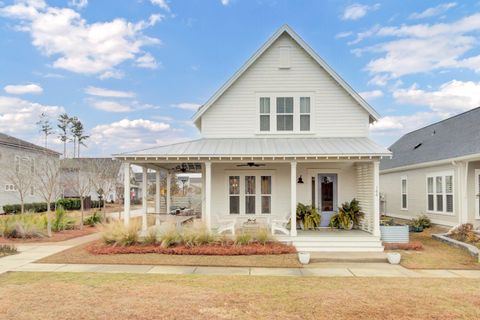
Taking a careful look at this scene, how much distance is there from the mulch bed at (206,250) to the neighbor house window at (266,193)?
10.3ft

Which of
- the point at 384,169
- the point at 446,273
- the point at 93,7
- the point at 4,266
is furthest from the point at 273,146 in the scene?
the point at 384,169

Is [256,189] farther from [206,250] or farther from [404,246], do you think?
[404,246]

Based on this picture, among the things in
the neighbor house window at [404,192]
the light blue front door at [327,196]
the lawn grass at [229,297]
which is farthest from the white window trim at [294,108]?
the neighbor house window at [404,192]

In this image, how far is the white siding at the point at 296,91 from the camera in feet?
52.7

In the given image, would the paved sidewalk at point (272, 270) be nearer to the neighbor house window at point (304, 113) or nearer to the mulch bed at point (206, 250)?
the mulch bed at point (206, 250)

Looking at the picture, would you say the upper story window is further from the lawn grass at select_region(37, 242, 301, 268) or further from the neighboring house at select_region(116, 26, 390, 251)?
the lawn grass at select_region(37, 242, 301, 268)

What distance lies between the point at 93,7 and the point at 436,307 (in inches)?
697

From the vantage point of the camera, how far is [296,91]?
16094mm

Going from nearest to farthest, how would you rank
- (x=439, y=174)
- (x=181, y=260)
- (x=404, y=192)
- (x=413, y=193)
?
(x=181, y=260), (x=439, y=174), (x=413, y=193), (x=404, y=192)

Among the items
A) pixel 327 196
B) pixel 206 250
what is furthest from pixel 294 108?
pixel 206 250

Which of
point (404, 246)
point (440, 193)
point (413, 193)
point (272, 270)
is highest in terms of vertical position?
point (440, 193)

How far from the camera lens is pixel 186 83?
78.3 ft

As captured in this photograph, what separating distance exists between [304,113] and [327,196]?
11.9 ft

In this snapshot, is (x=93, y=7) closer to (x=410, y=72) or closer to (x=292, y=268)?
(x=292, y=268)
